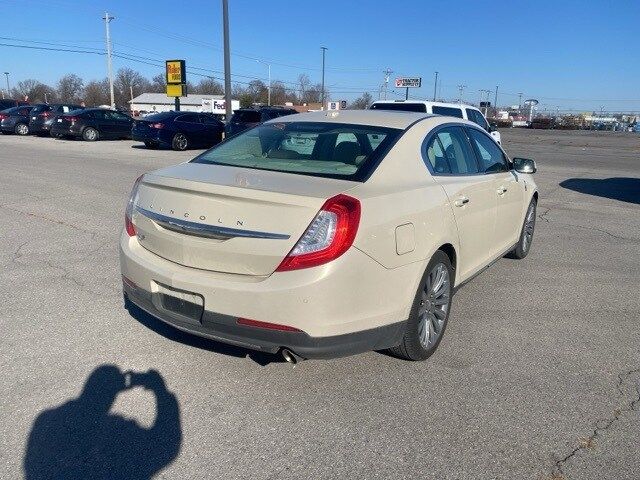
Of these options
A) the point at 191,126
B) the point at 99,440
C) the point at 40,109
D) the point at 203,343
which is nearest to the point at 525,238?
the point at 203,343

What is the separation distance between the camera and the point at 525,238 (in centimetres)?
617

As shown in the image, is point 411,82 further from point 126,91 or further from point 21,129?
point 126,91

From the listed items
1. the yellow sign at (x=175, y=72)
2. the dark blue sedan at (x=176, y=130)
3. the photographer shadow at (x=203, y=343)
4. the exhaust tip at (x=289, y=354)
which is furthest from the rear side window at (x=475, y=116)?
the yellow sign at (x=175, y=72)

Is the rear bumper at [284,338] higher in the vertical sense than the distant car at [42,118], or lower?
lower

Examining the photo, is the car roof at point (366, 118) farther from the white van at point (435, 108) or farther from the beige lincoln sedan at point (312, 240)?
the white van at point (435, 108)

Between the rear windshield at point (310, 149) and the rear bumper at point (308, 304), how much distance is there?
660 mm

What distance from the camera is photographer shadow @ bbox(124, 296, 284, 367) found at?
358 cm

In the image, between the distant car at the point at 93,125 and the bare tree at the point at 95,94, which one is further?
the bare tree at the point at 95,94

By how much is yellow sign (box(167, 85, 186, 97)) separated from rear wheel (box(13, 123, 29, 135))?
24.9 feet

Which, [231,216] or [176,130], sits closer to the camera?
[231,216]

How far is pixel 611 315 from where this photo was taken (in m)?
4.55

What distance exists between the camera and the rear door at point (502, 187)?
189 inches

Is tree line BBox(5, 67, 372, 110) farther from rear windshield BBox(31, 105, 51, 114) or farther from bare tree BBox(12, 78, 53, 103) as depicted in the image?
rear windshield BBox(31, 105, 51, 114)

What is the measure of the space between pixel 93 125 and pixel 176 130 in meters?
6.16
